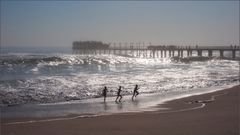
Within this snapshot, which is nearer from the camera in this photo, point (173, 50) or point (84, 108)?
point (84, 108)

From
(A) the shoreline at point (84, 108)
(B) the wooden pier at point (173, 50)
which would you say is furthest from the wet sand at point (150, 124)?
(B) the wooden pier at point (173, 50)

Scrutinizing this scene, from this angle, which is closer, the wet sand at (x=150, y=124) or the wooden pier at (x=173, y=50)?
the wet sand at (x=150, y=124)

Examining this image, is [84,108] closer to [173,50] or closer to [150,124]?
[150,124]

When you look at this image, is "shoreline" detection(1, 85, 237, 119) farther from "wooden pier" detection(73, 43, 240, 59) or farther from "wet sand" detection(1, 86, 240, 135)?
"wooden pier" detection(73, 43, 240, 59)

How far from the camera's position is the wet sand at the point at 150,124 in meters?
11.2

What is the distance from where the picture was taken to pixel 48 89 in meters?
23.2

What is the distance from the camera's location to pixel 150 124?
12.5 m

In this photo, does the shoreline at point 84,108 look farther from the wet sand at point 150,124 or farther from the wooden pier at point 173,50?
the wooden pier at point 173,50

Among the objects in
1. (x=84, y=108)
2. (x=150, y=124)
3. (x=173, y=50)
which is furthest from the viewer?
(x=173, y=50)

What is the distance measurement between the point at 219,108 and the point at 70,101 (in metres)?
7.05

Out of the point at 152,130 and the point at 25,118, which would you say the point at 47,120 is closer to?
the point at 25,118

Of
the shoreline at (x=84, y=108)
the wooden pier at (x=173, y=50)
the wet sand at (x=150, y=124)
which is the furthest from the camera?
the wooden pier at (x=173, y=50)

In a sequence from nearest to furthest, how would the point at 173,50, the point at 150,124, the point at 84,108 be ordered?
the point at 150,124
the point at 84,108
the point at 173,50

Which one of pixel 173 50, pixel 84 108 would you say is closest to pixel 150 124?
pixel 84 108
